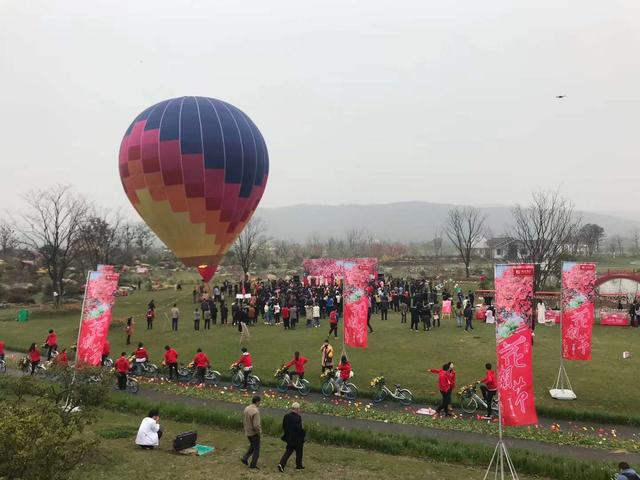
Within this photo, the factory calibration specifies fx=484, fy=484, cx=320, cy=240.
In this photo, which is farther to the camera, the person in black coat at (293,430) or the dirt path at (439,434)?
the dirt path at (439,434)

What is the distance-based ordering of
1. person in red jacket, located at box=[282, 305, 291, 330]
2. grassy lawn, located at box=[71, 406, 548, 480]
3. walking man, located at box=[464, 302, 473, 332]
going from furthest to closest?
1. person in red jacket, located at box=[282, 305, 291, 330]
2. walking man, located at box=[464, 302, 473, 332]
3. grassy lawn, located at box=[71, 406, 548, 480]

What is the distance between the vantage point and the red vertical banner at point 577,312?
17.0 m

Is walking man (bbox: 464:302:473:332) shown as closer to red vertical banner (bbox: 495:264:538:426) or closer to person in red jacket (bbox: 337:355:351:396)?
person in red jacket (bbox: 337:355:351:396)

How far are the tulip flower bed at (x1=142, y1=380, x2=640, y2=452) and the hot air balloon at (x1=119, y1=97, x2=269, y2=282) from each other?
10.8 metres

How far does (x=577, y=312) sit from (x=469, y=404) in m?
5.28

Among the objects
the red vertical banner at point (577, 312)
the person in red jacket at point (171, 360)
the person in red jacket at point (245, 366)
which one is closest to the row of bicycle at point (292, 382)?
the person in red jacket at point (245, 366)

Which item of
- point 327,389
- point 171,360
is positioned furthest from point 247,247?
point 327,389

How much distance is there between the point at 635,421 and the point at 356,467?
904cm

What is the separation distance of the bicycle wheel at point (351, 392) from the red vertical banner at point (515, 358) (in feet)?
25.8

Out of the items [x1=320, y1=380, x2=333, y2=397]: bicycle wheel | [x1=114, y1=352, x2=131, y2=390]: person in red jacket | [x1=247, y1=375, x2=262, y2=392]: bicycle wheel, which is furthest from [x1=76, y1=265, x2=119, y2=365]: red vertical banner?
[x1=320, y1=380, x2=333, y2=397]: bicycle wheel

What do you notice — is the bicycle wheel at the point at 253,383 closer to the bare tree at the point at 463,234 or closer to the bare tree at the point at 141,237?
the bare tree at the point at 463,234

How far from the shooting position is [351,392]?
17.3 metres

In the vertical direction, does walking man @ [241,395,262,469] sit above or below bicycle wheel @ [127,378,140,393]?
above

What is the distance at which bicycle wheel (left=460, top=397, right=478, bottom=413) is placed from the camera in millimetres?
15680
